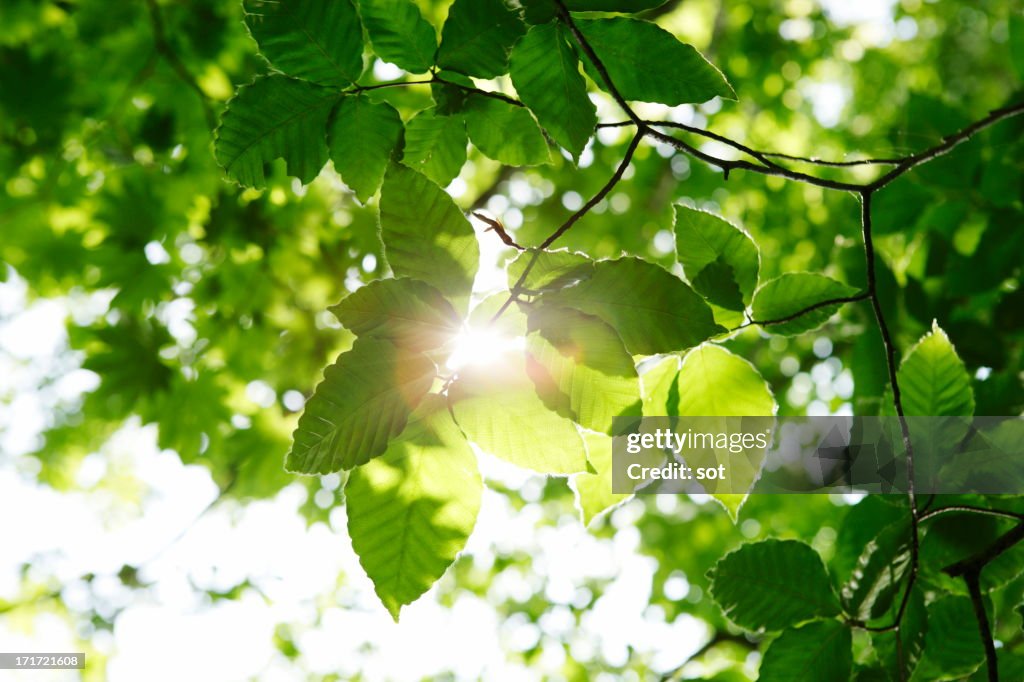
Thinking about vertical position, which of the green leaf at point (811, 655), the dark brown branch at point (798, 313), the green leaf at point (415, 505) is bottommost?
the green leaf at point (811, 655)

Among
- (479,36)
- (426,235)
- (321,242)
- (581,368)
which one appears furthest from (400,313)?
(321,242)

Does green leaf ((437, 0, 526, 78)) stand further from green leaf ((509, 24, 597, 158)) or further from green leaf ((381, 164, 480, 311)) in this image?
green leaf ((381, 164, 480, 311))

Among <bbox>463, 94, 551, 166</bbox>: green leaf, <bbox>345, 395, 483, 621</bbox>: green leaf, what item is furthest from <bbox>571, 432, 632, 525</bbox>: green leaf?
<bbox>463, 94, 551, 166</bbox>: green leaf

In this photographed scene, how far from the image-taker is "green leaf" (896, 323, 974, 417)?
938 mm

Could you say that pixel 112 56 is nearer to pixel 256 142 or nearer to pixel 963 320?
pixel 256 142

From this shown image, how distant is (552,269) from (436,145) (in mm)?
246

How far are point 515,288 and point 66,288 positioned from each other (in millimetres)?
2959

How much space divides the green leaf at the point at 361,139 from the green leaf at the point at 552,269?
7.9 inches

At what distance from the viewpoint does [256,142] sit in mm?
711

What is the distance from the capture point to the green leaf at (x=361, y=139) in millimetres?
733

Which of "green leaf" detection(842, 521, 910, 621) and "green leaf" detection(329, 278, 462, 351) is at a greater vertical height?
"green leaf" detection(329, 278, 462, 351)

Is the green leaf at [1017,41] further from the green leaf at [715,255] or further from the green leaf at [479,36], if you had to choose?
the green leaf at [479,36]

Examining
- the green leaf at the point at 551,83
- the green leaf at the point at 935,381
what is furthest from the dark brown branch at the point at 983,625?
the green leaf at the point at 551,83

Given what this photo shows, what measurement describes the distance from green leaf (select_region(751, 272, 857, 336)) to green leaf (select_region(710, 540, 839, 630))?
320 mm
